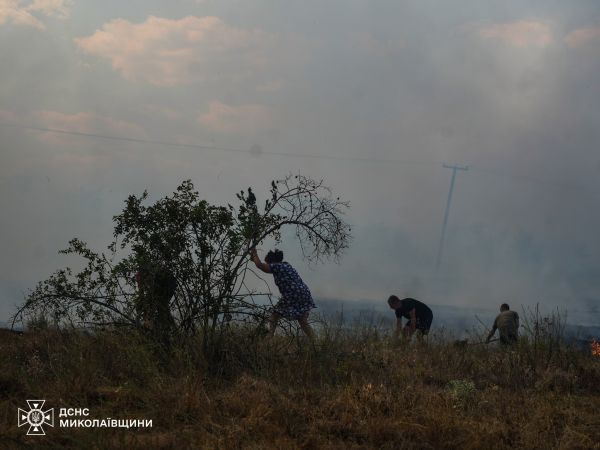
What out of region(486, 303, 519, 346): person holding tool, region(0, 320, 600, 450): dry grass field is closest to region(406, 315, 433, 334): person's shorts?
region(486, 303, 519, 346): person holding tool

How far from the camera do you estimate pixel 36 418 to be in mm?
6059

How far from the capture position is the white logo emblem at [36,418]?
19.0 feet

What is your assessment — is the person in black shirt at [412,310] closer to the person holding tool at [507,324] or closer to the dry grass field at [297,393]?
the person holding tool at [507,324]

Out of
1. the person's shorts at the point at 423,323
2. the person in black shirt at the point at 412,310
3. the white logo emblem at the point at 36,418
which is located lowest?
the white logo emblem at the point at 36,418

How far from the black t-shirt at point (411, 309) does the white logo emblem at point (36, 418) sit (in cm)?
853

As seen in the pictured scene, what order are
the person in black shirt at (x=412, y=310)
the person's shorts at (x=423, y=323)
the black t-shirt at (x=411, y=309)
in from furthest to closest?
the black t-shirt at (x=411, y=309)
the person in black shirt at (x=412, y=310)
the person's shorts at (x=423, y=323)

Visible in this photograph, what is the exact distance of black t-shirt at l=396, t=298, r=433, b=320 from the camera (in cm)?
1380

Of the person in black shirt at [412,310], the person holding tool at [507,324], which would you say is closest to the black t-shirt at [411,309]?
the person in black shirt at [412,310]

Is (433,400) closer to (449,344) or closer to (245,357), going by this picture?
(245,357)

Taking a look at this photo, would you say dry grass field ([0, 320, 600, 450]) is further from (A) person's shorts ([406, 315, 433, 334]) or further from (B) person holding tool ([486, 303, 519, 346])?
(A) person's shorts ([406, 315, 433, 334])

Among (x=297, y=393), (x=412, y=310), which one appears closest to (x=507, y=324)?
(x=412, y=310)

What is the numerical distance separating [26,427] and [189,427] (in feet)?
4.35

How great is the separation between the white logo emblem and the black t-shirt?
28.0 ft

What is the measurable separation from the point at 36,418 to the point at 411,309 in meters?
Result: 8.89
